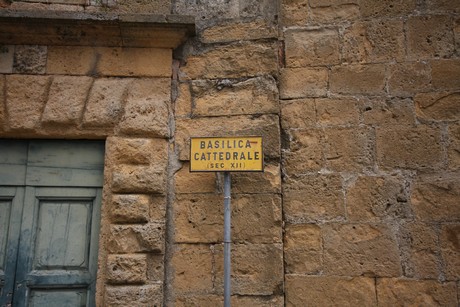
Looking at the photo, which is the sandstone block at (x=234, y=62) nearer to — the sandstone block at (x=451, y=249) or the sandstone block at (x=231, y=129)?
the sandstone block at (x=231, y=129)

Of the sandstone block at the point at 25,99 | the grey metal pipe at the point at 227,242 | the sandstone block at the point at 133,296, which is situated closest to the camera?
the grey metal pipe at the point at 227,242

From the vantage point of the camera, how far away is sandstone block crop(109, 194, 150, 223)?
8.91 feet

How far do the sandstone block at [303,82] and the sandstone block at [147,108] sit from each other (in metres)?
0.83

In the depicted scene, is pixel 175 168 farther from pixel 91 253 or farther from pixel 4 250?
pixel 4 250

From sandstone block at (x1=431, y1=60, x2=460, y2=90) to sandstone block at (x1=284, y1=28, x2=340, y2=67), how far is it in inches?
26.1

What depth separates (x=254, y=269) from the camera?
2.68 meters

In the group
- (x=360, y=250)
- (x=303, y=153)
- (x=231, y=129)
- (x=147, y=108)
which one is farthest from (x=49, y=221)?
(x=360, y=250)

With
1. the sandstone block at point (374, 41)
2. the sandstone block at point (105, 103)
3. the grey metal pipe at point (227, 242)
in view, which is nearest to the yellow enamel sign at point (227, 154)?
the grey metal pipe at point (227, 242)

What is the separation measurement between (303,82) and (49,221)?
199 centimetres

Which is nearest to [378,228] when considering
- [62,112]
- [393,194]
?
[393,194]

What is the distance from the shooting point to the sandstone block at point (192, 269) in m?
2.70

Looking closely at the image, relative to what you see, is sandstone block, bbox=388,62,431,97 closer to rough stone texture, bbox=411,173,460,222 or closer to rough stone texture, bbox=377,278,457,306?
rough stone texture, bbox=411,173,460,222

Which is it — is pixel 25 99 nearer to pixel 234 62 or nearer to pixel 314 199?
pixel 234 62

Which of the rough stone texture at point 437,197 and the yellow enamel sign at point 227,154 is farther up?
the yellow enamel sign at point 227,154
